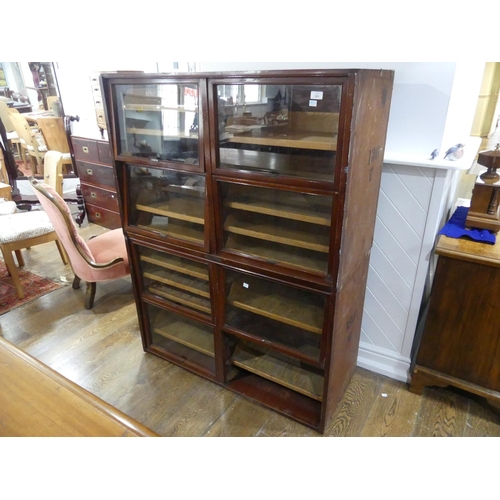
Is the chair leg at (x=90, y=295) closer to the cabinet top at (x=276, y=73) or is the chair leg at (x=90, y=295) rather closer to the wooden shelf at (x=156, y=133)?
the wooden shelf at (x=156, y=133)

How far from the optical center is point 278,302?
1604 mm

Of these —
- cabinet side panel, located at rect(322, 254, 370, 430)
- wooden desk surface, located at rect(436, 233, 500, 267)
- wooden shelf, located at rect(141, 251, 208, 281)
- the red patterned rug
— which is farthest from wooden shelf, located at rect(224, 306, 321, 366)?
the red patterned rug

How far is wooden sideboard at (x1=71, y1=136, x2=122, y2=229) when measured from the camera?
321cm

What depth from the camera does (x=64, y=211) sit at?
6.66 feet

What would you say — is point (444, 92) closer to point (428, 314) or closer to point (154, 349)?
point (428, 314)

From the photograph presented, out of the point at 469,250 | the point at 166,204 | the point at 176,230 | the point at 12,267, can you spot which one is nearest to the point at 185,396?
the point at 176,230

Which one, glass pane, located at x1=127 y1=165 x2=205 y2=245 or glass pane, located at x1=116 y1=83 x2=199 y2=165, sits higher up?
glass pane, located at x1=116 y1=83 x2=199 y2=165

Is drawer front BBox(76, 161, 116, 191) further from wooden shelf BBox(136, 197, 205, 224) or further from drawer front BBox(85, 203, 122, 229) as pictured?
wooden shelf BBox(136, 197, 205, 224)

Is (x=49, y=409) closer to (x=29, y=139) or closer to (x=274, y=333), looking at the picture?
(x=274, y=333)

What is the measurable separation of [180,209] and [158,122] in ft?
1.28

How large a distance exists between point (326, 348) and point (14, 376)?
108 cm

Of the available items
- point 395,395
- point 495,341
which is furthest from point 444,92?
point 395,395

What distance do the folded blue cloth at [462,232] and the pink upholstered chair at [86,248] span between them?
1.85 metres

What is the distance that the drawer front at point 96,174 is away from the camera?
3238mm
